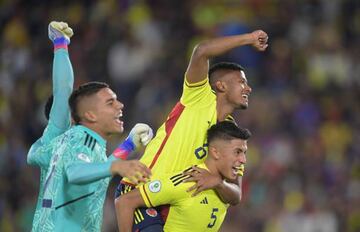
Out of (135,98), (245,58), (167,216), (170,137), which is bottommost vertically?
(167,216)

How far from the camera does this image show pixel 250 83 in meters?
13.5

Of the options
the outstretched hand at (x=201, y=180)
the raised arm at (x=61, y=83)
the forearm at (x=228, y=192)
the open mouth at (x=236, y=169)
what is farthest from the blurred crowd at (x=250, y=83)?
the raised arm at (x=61, y=83)

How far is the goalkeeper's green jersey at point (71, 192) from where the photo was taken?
6.45 metres

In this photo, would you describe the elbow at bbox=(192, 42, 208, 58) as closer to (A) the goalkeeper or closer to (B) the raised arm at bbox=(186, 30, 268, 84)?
(B) the raised arm at bbox=(186, 30, 268, 84)

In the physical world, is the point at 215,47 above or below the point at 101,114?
above

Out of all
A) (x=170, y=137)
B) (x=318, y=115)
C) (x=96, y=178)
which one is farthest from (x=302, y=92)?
(x=96, y=178)

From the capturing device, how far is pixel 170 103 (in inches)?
525

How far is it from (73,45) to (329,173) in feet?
14.9

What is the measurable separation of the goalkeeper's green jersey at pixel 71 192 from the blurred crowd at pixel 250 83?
5540mm

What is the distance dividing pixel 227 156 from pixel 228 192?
0.80ft

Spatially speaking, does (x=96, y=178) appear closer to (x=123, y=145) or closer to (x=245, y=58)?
(x=123, y=145)

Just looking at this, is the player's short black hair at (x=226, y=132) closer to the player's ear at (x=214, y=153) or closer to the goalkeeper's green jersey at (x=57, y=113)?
the player's ear at (x=214, y=153)

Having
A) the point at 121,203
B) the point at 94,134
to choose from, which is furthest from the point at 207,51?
the point at 121,203

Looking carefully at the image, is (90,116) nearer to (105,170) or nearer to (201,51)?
(105,170)
